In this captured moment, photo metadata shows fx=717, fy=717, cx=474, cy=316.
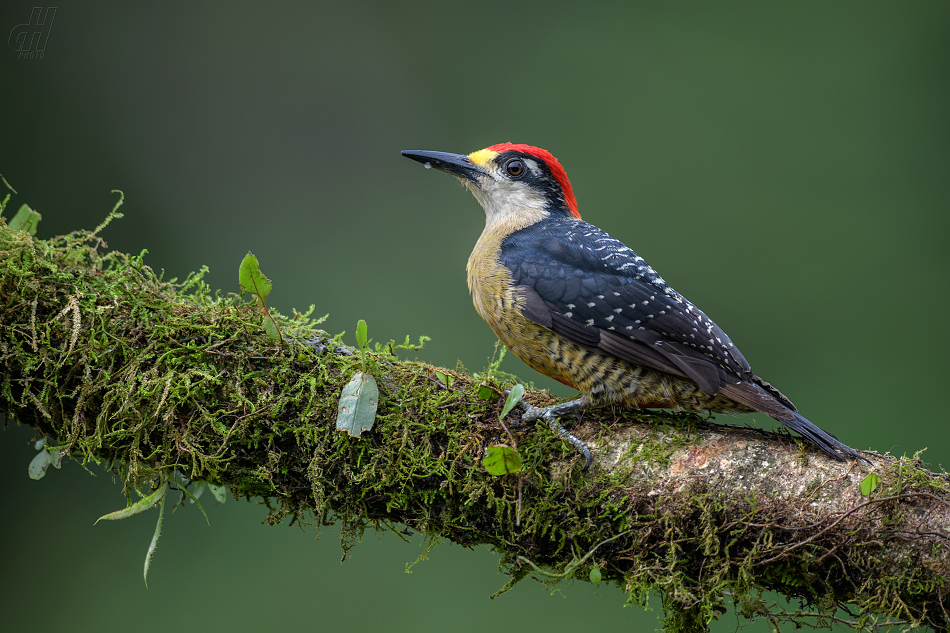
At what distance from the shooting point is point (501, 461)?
1909 mm

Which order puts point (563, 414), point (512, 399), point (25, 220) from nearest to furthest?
point (512, 399)
point (563, 414)
point (25, 220)

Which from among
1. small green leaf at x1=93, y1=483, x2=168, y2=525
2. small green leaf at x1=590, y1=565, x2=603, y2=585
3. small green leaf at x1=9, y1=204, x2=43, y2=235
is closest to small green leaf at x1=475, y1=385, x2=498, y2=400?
small green leaf at x1=590, y1=565, x2=603, y2=585

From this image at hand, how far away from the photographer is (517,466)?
6.30ft

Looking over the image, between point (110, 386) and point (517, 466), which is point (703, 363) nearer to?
point (517, 466)

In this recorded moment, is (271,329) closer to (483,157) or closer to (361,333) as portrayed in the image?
(361,333)

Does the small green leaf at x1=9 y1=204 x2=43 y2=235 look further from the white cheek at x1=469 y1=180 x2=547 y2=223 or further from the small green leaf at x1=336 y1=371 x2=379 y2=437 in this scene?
the white cheek at x1=469 y1=180 x2=547 y2=223

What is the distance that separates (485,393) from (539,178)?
1431mm

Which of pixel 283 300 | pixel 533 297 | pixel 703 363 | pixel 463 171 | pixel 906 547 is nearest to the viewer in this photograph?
pixel 906 547

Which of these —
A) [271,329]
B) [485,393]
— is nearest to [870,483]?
[485,393]

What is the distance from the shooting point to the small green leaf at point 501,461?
189cm

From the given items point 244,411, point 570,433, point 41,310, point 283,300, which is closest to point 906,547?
point 570,433

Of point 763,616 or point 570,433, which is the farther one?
point 570,433

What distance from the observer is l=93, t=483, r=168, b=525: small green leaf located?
2.02 meters

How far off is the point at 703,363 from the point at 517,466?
2.55 feet
